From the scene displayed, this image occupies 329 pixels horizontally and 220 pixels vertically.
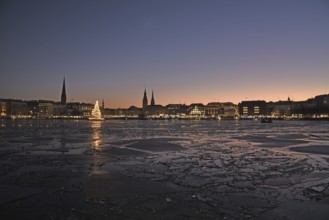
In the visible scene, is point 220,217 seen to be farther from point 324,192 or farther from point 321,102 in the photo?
point 321,102

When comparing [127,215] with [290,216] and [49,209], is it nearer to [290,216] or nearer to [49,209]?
[49,209]

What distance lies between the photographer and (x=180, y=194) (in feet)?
25.2

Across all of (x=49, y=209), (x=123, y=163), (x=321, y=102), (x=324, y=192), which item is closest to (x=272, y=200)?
(x=324, y=192)

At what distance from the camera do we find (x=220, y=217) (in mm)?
6047

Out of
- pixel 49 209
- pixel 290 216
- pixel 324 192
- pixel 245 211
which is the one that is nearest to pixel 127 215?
pixel 49 209

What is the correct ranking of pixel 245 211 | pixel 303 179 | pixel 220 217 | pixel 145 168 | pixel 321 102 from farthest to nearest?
1. pixel 321 102
2. pixel 145 168
3. pixel 303 179
4. pixel 245 211
5. pixel 220 217

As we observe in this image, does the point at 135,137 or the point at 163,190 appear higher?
the point at 163,190

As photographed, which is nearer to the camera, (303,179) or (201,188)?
(201,188)

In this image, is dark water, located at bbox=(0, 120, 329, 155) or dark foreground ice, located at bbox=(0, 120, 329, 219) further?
dark water, located at bbox=(0, 120, 329, 155)

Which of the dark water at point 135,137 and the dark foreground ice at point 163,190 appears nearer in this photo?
the dark foreground ice at point 163,190

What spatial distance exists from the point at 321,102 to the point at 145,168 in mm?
185246

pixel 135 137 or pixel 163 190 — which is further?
pixel 135 137

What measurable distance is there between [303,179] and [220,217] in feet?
15.5

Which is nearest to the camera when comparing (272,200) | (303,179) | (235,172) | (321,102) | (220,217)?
(220,217)
